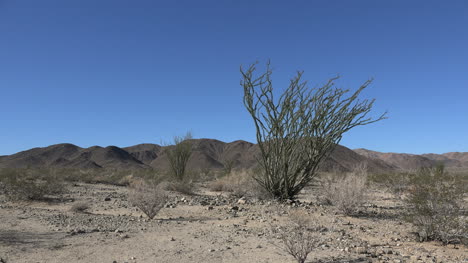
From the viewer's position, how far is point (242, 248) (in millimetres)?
5164

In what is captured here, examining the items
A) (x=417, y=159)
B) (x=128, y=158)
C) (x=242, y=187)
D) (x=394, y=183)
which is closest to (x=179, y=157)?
(x=242, y=187)

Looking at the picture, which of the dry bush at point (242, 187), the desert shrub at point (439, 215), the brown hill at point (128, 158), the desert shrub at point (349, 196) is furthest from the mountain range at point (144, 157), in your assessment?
the desert shrub at point (439, 215)

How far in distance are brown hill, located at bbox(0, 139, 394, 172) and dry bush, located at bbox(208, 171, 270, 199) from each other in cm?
4353

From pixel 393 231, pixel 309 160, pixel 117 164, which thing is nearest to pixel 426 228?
pixel 393 231

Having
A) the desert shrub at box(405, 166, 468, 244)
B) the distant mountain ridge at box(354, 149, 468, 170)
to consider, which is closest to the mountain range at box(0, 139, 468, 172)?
the distant mountain ridge at box(354, 149, 468, 170)

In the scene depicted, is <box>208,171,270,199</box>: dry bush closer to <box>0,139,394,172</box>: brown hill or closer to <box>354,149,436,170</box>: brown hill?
<box>0,139,394,172</box>: brown hill

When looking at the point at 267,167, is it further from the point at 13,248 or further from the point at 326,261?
the point at 13,248

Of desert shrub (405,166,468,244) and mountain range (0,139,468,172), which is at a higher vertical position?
mountain range (0,139,468,172)

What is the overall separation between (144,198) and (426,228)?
5.61 m

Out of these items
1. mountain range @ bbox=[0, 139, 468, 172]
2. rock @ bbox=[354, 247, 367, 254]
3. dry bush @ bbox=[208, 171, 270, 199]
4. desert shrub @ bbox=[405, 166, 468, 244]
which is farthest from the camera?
mountain range @ bbox=[0, 139, 468, 172]

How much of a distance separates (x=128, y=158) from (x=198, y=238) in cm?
7269

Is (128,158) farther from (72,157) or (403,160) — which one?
(403,160)

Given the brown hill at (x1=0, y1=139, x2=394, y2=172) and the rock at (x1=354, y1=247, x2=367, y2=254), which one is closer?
the rock at (x1=354, y1=247, x2=367, y2=254)

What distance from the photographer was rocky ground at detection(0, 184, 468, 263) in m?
4.67
